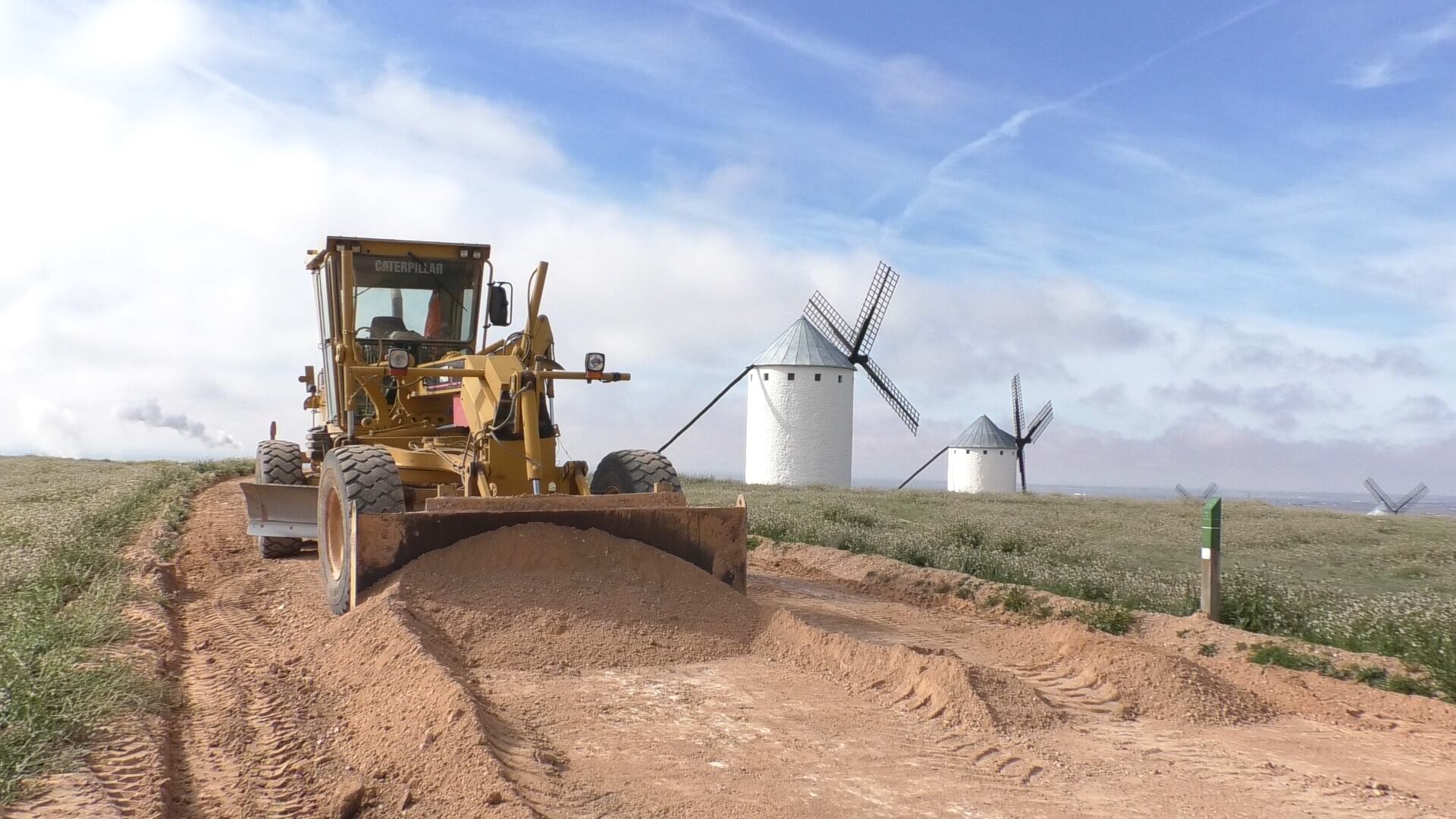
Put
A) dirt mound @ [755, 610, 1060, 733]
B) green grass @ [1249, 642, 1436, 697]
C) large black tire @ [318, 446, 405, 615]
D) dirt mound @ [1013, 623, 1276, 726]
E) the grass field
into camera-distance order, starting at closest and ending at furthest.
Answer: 1. dirt mound @ [755, 610, 1060, 733]
2. dirt mound @ [1013, 623, 1276, 726]
3. green grass @ [1249, 642, 1436, 697]
4. large black tire @ [318, 446, 405, 615]
5. the grass field

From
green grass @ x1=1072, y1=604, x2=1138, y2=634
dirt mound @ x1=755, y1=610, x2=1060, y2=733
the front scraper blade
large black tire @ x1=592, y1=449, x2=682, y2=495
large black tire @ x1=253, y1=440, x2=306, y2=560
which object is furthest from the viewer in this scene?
large black tire @ x1=253, y1=440, x2=306, y2=560

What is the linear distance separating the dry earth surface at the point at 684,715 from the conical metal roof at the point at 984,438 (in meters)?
43.8

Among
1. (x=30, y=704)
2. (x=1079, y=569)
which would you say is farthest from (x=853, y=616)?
(x=30, y=704)

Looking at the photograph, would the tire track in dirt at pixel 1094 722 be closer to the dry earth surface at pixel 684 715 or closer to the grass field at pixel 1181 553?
the dry earth surface at pixel 684 715

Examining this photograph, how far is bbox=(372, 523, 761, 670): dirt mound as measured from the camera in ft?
22.9

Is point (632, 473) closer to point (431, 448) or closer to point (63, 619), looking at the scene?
point (431, 448)

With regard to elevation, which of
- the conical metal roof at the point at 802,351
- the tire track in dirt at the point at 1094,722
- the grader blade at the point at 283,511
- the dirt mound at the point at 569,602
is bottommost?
the tire track in dirt at the point at 1094,722

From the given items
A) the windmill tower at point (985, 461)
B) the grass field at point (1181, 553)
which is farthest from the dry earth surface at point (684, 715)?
the windmill tower at point (985, 461)

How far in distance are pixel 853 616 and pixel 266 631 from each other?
4.66m

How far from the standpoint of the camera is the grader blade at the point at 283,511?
11.1m

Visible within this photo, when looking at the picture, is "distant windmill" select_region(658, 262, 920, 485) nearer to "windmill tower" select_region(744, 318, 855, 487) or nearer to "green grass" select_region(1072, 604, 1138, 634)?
"windmill tower" select_region(744, 318, 855, 487)

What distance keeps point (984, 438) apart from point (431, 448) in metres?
44.8

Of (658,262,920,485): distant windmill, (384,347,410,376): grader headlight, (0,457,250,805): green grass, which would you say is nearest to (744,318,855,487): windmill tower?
(658,262,920,485): distant windmill

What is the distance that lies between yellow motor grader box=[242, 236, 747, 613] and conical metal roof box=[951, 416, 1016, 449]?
1662 inches
